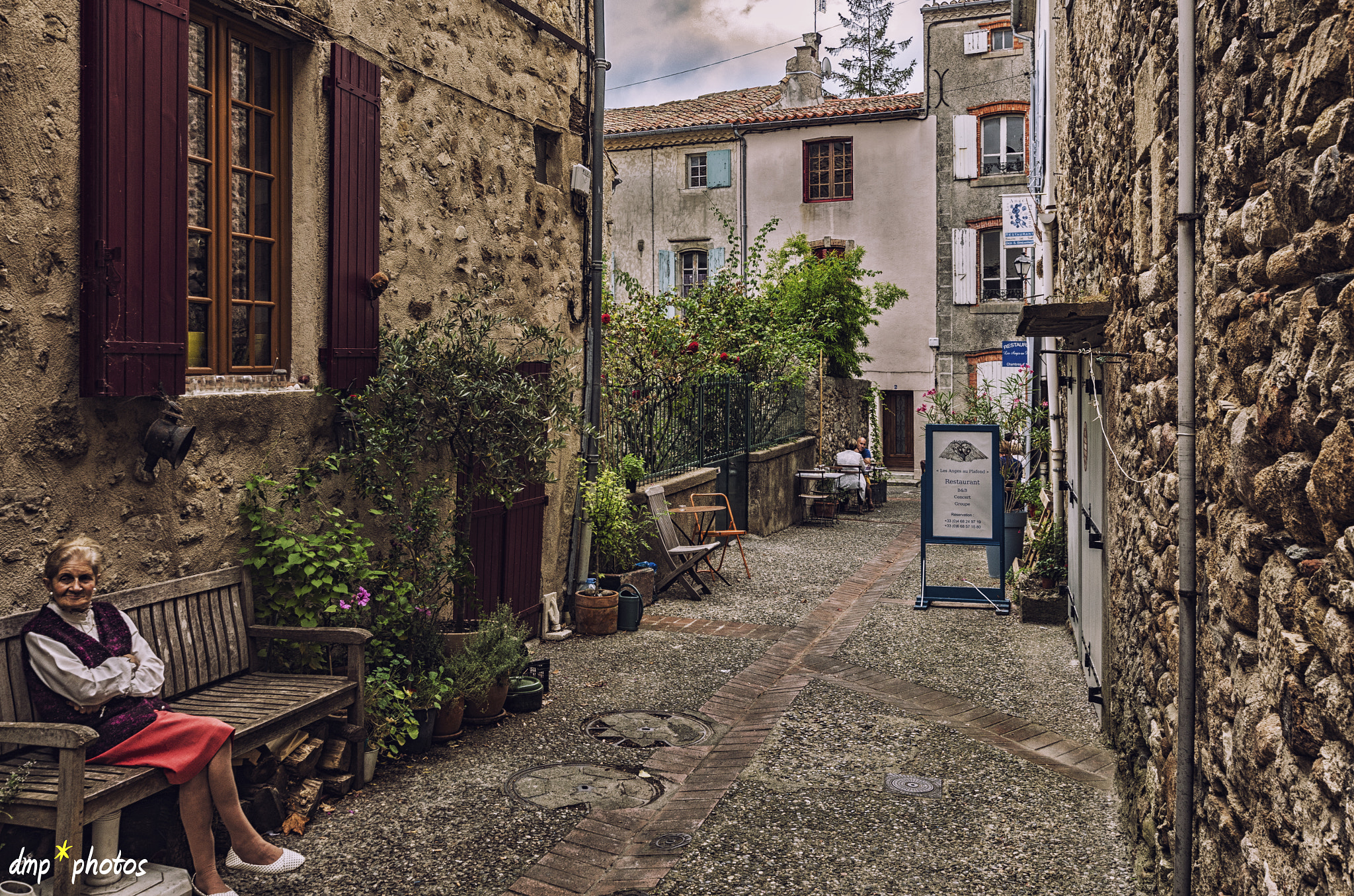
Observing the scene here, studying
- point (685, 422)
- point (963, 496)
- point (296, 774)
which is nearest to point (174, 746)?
point (296, 774)

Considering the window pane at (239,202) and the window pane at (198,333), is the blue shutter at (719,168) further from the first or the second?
the window pane at (198,333)

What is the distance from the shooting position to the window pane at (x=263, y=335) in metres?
5.23

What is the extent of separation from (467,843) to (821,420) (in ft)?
44.6

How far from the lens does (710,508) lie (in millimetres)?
10352

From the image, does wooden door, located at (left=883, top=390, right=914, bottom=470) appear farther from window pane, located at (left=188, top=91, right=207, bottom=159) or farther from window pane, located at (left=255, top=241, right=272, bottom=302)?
window pane, located at (left=188, top=91, right=207, bottom=159)

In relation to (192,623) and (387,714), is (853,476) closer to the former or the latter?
(387,714)

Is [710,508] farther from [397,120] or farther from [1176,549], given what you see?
[1176,549]

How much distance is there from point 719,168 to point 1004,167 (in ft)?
21.5

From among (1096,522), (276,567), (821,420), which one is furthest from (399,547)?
(821,420)

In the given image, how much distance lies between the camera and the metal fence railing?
11.0 meters

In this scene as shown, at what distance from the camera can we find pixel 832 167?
24281 mm

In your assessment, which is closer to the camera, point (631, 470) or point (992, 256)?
point (631, 470)

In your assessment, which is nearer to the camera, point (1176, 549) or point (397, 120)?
point (1176, 549)

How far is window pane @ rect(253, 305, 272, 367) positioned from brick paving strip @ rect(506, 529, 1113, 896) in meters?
2.75
